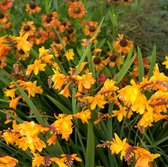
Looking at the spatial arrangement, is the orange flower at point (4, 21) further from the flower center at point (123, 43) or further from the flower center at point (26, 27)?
Answer: the flower center at point (123, 43)

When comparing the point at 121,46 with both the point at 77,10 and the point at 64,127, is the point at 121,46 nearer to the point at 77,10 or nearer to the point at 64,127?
the point at 77,10

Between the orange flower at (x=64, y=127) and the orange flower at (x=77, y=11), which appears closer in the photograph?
the orange flower at (x=64, y=127)

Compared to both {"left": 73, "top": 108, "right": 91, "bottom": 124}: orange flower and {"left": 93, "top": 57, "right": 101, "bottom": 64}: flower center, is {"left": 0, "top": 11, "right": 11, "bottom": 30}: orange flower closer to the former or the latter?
{"left": 93, "top": 57, "right": 101, "bottom": 64}: flower center

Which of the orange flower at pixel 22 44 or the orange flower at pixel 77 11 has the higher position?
the orange flower at pixel 22 44

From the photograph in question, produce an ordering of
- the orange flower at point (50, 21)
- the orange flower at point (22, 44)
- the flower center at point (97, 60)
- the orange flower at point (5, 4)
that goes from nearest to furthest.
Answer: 1. the orange flower at point (22, 44)
2. the flower center at point (97, 60)
3. the orange flower at point (50, 21)
4. the orange flower at point (5, 4)

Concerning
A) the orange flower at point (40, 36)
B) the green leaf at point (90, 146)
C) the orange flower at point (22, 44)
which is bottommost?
the green leaf at point (90, 146)

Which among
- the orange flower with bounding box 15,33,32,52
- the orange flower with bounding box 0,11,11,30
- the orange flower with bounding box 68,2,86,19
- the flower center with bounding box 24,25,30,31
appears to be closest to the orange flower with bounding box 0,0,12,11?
→ the orange flower with bounding box 0,11,11,30

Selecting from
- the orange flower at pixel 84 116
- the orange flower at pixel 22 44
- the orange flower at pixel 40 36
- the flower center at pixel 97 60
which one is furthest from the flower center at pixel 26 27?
the orange flower at pixel 84 116

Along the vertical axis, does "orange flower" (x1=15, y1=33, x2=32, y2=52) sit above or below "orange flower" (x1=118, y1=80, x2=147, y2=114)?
above

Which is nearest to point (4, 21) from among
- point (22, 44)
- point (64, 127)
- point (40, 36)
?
point (40, 36)

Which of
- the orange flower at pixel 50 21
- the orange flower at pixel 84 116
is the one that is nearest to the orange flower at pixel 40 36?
the orange flower at pixel 50 21

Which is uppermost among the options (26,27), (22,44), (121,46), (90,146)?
(22,44)

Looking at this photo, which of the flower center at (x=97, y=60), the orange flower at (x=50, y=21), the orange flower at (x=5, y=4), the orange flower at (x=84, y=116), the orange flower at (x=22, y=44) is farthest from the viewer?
the orange flower at (x=5, y=4)

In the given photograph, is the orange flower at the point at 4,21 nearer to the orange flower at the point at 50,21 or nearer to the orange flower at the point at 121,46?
the orange flower at the point at 50,21
